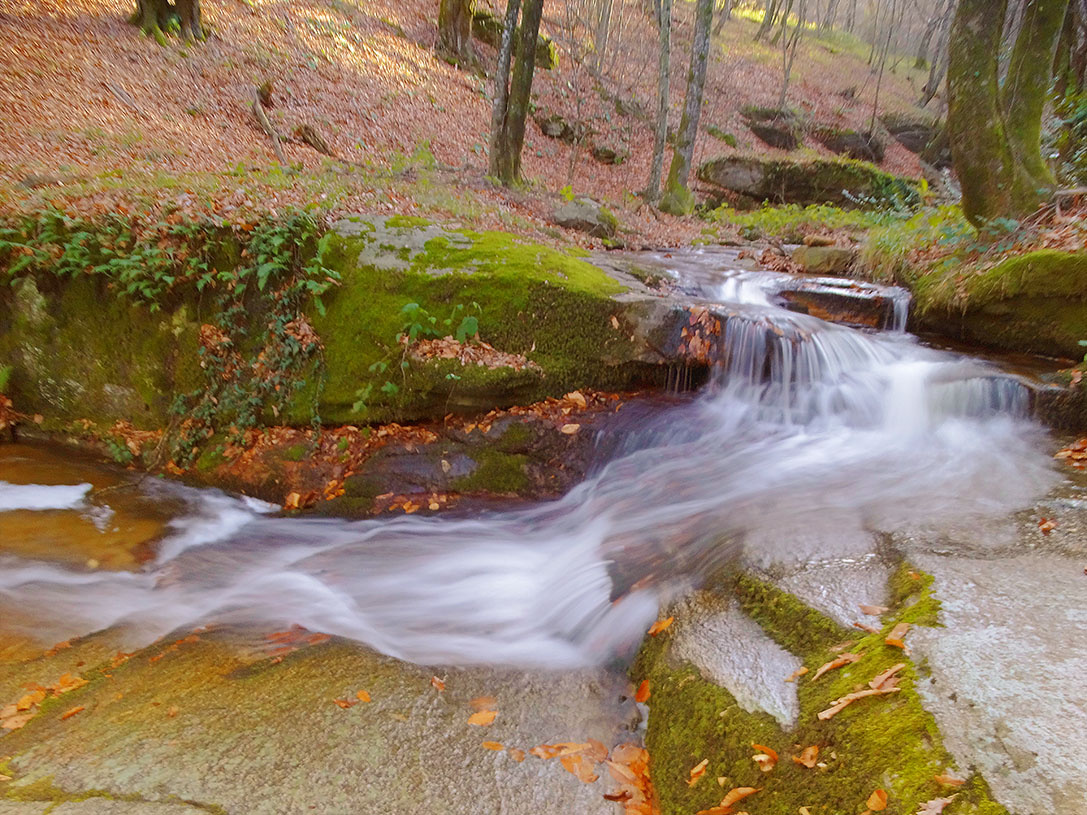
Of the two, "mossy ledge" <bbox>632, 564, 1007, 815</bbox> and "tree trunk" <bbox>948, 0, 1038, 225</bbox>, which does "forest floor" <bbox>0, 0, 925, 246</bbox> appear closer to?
"tree trunk" <bbox>948, 0, 1038, 225</bbox>

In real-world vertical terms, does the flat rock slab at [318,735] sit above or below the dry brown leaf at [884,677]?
below

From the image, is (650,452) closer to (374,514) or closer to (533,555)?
(533,555)

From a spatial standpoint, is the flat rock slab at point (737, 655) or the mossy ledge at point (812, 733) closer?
the mossy ledge at point (812, 733)

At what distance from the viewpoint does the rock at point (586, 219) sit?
10.4m

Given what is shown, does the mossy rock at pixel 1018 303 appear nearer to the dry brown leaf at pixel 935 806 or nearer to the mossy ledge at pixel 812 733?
the mossy ledge at pixel 812 733

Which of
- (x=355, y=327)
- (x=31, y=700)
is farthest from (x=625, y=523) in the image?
(x=31, y=700)

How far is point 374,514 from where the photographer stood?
5.81 meters

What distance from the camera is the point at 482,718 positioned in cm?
319

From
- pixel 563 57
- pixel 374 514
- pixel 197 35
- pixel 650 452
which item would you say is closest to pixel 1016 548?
pixel 650 452

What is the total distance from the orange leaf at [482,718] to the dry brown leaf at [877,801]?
185 cm

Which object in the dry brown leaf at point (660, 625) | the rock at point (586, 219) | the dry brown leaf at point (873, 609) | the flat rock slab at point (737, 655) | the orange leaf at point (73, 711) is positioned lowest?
the orange leaf at point (73, 711)

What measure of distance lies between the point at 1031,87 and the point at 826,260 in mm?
3048

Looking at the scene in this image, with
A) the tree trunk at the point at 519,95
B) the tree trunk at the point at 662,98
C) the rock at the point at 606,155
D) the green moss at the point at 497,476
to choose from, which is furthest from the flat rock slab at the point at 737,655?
the rock at the point at 606,155

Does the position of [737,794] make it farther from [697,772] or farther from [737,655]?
[737,655]
